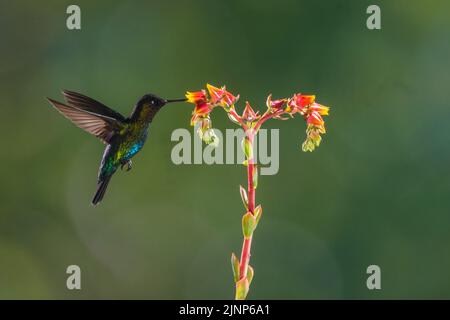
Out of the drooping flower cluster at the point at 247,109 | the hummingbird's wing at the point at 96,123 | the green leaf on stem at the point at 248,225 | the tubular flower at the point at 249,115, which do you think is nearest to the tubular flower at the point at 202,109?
the drooping flower cluster at the point at 247,109

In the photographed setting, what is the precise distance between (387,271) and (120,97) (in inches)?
112

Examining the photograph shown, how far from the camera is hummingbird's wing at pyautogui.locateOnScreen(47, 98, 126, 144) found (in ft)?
8.36

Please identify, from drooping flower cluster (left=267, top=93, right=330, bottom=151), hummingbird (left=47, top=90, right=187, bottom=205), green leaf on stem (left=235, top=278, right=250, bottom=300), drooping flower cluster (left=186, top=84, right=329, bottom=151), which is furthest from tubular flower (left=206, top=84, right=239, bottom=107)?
hummingbird (left=47, top=90, right=187, bottom=205)

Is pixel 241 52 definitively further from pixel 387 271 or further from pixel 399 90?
pixel 387 271

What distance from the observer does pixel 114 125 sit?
2771 millimetres

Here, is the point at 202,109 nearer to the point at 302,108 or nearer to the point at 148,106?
the point at 302,108

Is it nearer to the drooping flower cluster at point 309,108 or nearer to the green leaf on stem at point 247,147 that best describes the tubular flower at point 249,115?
the green leaf on stem at point 247,147

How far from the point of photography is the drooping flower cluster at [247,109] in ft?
6.13

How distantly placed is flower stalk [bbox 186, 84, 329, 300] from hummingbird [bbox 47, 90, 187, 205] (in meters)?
0.58

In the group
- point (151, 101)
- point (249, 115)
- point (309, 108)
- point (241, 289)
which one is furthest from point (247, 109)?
point (151, 101)

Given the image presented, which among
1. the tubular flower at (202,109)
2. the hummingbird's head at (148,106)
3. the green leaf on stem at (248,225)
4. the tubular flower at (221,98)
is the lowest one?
the green leaf on stem at (248,225)

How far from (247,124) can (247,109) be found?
0.04m

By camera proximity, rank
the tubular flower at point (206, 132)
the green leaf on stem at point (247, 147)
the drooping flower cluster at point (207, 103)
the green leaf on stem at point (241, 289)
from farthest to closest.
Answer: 1. the tubular flower at point (206, 132)
2. the drooping flower cluster at point (207, 103)
3. the green leaf on stem at point (247, 147)
4. the green leaf on stem at point (241, 289)

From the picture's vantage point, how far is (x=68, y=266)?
5992 millimetres
